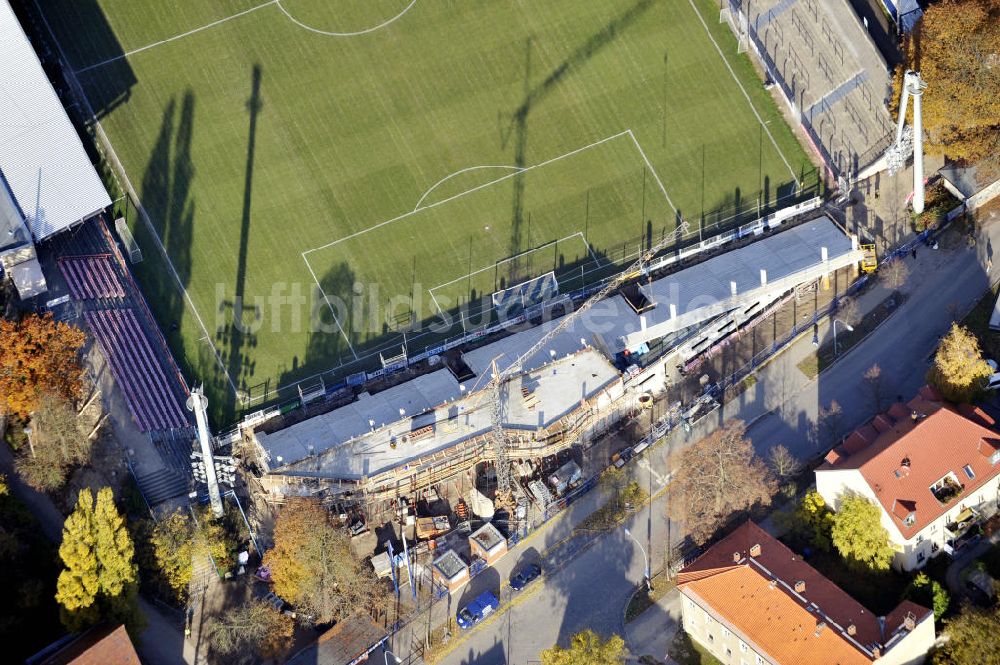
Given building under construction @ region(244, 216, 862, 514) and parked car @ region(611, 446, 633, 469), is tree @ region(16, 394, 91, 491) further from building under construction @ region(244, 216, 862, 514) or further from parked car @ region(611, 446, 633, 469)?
parked car @ region(611, 446, 633, 469)

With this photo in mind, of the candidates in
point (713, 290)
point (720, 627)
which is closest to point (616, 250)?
point (713, 290)

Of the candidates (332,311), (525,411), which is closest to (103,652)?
(332,311)

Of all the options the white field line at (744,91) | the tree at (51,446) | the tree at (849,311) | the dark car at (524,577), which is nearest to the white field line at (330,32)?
the white field line at (744,91)

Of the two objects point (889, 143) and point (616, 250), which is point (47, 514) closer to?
point (616, 250)

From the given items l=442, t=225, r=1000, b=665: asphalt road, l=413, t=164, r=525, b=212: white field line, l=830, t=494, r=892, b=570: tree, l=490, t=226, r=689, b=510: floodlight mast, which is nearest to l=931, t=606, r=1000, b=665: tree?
A: l=830, t=494, r=892, b=570: tree

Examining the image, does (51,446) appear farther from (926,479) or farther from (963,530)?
(963,530)
